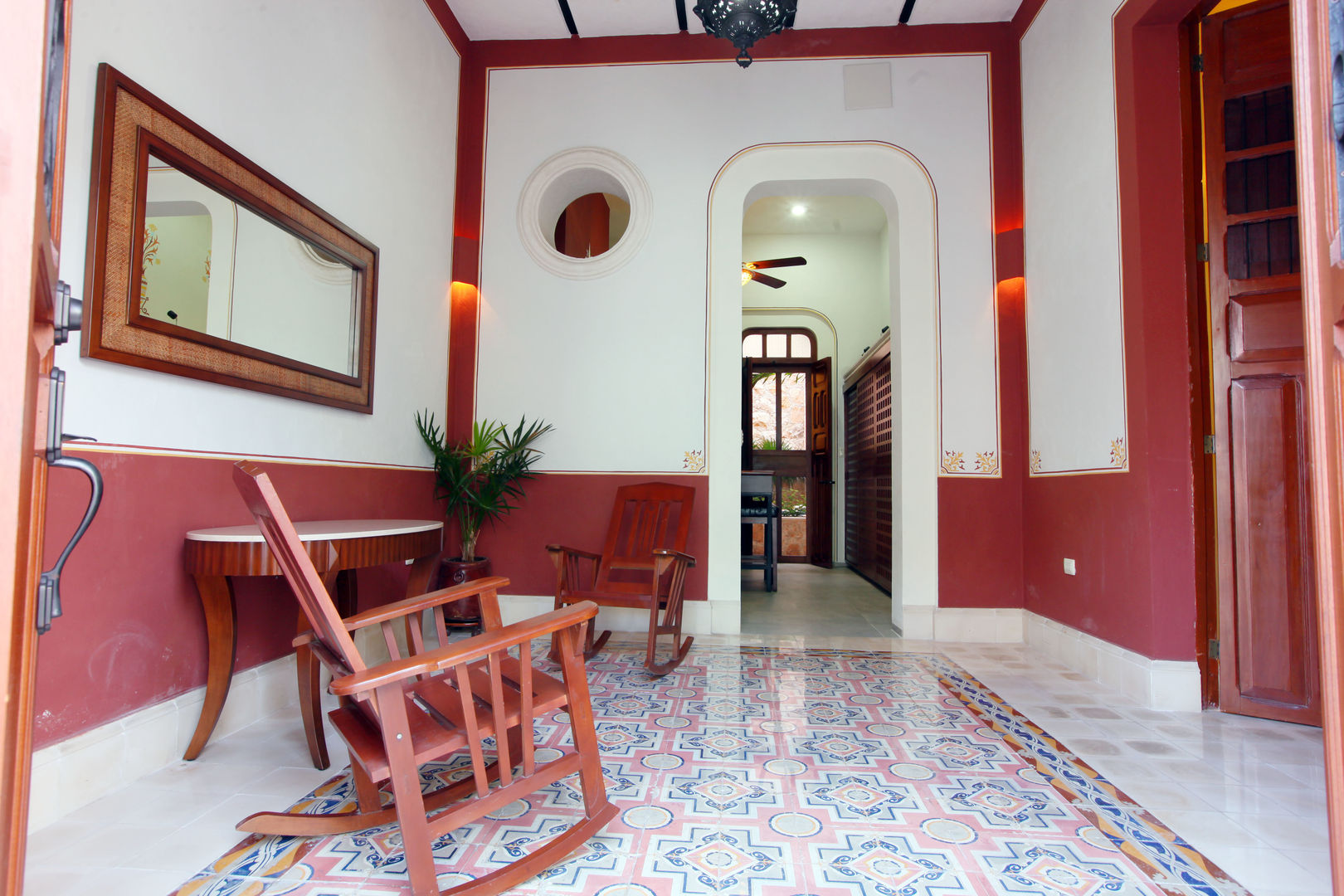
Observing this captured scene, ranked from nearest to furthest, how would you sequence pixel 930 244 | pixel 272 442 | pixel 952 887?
pixel 952 887
pixel 272 442
pixel 930 244

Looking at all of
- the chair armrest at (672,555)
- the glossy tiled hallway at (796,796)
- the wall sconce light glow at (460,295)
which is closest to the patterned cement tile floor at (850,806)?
the glossy tiled hallway at (796,796)

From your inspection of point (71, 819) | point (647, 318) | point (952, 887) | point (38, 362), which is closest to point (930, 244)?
point (647, 318)

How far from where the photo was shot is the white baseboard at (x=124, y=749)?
1.87 metres

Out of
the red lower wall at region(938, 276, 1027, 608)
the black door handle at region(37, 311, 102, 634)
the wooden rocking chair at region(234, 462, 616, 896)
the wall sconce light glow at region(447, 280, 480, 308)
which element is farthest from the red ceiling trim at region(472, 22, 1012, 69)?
the black door handle at region(37, 311, 102, 634)

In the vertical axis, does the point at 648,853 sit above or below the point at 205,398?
below

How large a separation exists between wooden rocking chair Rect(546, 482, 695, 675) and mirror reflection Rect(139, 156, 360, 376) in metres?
1.58

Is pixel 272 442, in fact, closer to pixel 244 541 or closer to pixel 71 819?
pixel 244 541

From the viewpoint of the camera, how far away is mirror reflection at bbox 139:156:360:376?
7.45ft

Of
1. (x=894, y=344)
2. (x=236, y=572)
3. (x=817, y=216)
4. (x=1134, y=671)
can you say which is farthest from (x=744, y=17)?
(x=817, y=216)

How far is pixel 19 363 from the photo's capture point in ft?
2.42

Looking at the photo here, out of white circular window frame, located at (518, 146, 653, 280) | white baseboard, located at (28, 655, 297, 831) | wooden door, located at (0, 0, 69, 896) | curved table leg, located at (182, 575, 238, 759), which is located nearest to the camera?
wooden door, located at (0, 0, 69, 896)

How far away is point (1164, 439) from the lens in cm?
302

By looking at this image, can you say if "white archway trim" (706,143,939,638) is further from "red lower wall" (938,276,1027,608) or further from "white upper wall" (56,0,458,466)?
"white upper wall" (56,0,458,466)

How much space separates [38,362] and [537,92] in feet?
15.2
